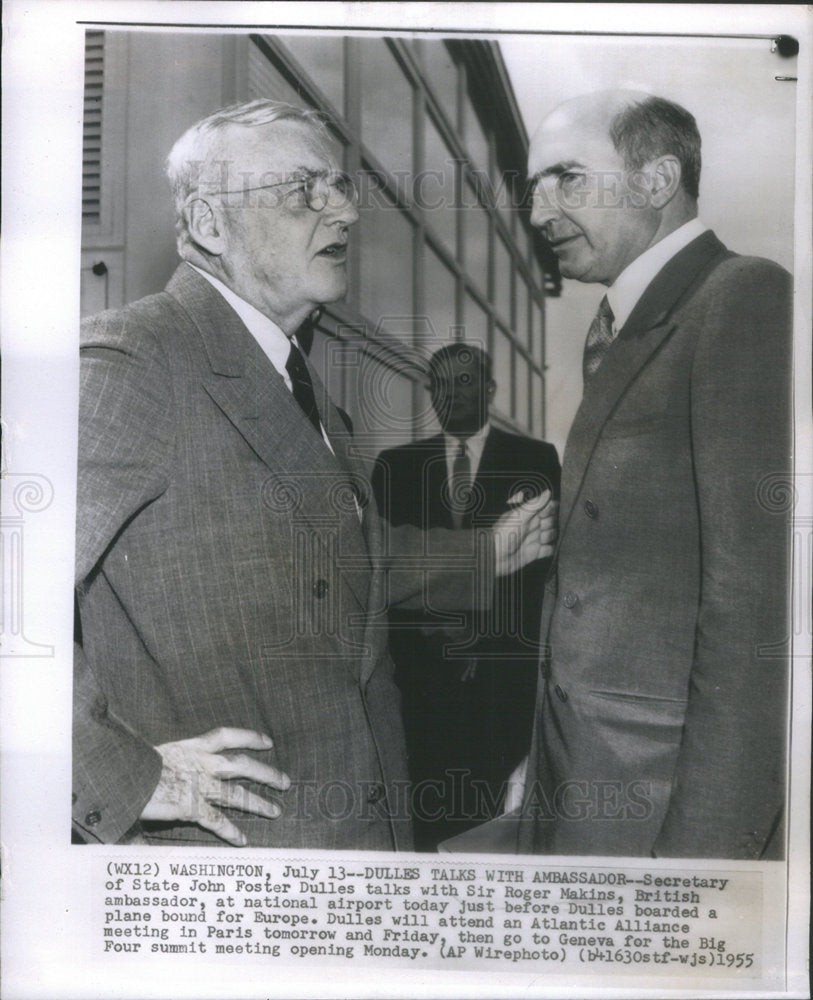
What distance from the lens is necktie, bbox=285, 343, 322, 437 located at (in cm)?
253

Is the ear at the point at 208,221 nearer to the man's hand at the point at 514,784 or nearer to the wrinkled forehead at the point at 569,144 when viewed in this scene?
the wrinkled forehead at the point at 569,144

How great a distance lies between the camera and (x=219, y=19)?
255 cm

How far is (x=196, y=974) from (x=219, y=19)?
93.1 inches

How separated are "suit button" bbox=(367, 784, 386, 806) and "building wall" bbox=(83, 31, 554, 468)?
2.69 ft

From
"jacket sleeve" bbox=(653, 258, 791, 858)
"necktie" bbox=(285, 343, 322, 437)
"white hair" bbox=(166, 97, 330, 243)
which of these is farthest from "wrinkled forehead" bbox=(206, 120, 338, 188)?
"jacket sleeve" bbox=(653, 258, 791, 858)

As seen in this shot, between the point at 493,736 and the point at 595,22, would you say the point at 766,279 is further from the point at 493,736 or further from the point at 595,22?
the point at 493,736

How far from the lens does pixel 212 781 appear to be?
8.14 feet

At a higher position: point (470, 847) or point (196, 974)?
point (470, 847)

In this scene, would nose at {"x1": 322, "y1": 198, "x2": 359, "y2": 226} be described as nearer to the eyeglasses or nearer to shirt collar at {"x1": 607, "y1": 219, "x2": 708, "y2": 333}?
the eyeglasses

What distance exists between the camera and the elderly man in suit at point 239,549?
247cm

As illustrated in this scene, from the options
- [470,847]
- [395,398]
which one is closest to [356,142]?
[395,398]

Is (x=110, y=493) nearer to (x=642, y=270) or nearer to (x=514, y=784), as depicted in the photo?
(x=514, y=784)

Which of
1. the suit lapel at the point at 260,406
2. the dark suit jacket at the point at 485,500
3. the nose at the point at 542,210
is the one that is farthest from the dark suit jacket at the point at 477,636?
the nose at the point at 542,210

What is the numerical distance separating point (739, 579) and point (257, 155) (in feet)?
5.11
